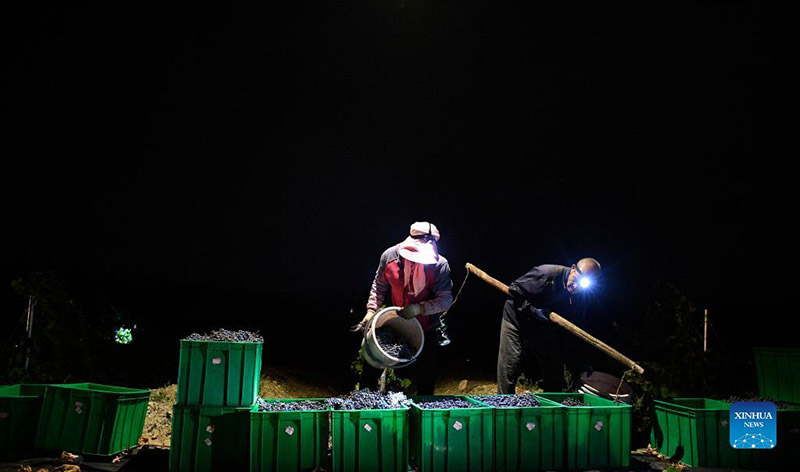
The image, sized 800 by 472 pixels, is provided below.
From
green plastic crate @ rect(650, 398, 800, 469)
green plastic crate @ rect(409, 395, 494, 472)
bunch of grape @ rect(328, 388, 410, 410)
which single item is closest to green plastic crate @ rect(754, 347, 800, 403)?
green plastic crate @ rect(650, 398, 800, 469)

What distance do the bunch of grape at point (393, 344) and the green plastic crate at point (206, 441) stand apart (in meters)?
1.13

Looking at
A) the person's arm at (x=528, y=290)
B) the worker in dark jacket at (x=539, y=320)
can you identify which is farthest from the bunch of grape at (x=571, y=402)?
the person's arm at (x=528, y=290)

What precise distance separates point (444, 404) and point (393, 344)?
634mm

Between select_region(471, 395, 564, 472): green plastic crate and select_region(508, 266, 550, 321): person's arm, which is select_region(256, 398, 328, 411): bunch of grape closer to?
select_region(471, 395, 564, 472): green plastic crate

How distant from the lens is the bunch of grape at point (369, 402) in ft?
13.4

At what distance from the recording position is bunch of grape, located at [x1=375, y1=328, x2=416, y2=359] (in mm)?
4438

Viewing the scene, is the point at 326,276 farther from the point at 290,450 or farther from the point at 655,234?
the point at 290,450

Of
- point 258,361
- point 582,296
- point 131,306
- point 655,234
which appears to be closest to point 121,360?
point 131,306

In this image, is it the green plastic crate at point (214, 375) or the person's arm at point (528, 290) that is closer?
the green plastic crate at point (214, 375)

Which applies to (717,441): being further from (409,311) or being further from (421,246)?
(421,246)

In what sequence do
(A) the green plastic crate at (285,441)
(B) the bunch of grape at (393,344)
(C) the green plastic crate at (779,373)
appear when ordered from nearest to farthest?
1. (A) the green plastic crate at (285,441)
2. (B) the bunch of grape at (393,344)
3. (C) the green plastic crate at (779,373)

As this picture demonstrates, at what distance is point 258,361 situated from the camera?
166 inches

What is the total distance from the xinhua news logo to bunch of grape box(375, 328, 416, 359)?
2.64 m

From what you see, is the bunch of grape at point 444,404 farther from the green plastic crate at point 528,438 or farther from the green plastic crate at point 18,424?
the green plastic crate at point 18,424
